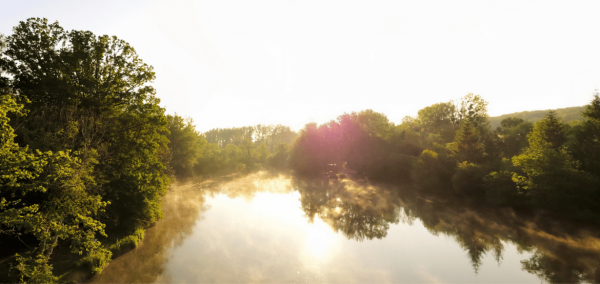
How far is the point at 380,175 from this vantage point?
147 ft

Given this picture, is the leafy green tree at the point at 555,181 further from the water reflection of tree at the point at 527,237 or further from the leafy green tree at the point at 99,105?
the leafy green tree at the point at 99,105

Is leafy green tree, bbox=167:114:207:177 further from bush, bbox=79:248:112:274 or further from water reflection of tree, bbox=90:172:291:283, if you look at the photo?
bush, bbox=79:248:112:274

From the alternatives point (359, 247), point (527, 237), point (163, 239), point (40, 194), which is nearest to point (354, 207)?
point (359, 247)

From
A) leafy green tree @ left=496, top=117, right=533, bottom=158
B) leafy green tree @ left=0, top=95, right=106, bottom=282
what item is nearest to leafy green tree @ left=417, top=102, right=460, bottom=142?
leafy green tree @ left=496, top=117, right=533, bottom=158

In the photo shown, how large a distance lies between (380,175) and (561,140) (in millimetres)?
24554

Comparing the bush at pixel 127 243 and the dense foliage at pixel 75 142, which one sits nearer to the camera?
the dense foliage at pixel 75 142

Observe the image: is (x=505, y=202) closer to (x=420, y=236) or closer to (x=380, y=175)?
(x=420, y=236)

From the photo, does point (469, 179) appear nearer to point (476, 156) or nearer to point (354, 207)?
point (476, 156)

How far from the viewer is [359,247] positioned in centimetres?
1753

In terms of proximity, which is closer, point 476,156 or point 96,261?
point 96,261

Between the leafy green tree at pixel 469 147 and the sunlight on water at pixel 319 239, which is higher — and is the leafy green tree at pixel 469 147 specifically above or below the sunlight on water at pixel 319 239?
above

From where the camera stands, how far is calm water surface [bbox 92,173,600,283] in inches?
532

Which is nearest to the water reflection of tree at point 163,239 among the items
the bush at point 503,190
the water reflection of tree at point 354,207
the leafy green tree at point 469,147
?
the water reflection of tree at point 354,207

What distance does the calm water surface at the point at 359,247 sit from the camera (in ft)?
44.3
